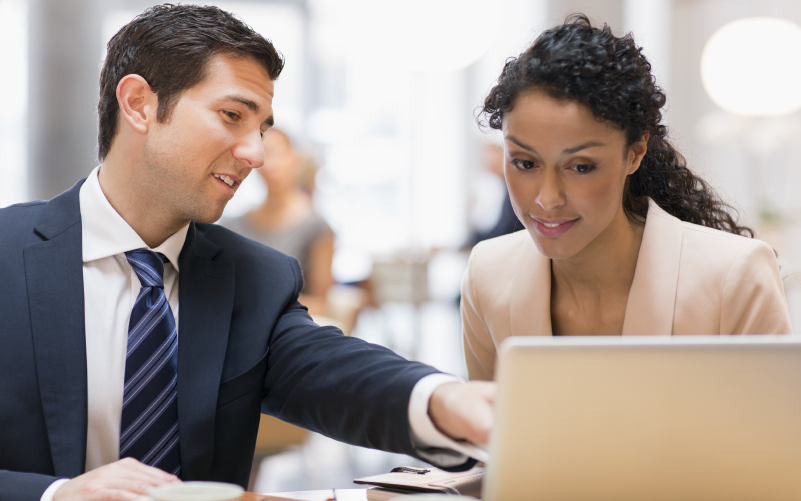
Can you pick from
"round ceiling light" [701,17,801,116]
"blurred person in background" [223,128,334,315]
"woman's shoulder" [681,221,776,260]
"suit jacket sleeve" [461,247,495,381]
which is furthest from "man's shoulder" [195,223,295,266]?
"round ceiling light" [701,17,801,116]

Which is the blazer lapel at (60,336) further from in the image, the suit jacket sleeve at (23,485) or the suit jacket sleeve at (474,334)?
the suit jacket sleeve at (474,334)

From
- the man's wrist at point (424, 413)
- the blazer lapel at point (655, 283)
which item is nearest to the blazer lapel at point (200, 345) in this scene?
the man's wrist at point (424, 413)

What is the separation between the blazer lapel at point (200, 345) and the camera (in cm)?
134

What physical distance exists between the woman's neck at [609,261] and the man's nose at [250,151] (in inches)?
27.1

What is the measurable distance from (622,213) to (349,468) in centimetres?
255

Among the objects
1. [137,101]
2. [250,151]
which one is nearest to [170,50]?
[137,101]

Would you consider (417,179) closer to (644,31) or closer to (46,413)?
(644,31)

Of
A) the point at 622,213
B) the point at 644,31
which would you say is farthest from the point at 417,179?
the point at 622,213

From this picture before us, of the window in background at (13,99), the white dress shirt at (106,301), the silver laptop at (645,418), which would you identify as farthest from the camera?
the window in background at (13,99)

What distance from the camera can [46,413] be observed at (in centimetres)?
123

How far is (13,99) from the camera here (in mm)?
4609

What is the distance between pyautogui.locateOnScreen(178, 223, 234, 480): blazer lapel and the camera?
4.39 ft

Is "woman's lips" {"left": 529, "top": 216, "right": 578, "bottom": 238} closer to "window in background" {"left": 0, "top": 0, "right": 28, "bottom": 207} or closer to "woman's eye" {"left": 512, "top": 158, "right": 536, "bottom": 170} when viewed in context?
"woman's eye" {"left": 512, "top": 158, "right": 536, "bottom": 170}

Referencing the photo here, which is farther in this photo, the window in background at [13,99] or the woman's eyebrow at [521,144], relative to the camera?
the window in background at [13,99]
